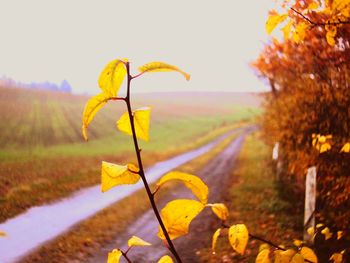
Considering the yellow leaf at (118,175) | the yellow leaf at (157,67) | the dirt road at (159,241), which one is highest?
the yellow leaf at (157,67)

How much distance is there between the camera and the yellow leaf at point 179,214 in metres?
0.93

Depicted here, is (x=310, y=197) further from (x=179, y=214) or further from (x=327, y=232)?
(x=179, y=214)

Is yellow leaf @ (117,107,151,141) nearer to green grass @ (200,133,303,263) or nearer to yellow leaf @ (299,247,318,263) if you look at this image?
yellow leaf @ (299,247,318,263)

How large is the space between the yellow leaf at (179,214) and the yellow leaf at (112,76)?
35 centimetres

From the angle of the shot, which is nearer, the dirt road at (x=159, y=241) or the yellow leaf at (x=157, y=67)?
the yellow leaf at (x=157, y=67)

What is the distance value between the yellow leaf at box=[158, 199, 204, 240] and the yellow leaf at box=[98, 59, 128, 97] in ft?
1.13

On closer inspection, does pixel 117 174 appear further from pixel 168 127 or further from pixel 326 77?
pixel 168 127

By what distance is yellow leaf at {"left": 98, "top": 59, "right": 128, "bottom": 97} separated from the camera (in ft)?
2.71

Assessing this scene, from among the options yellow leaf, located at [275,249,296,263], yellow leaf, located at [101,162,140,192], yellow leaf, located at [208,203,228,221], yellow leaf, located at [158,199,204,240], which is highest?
yellow leaf, located at [101,162,140,192]

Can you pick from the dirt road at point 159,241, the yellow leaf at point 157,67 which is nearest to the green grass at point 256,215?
the dirt road at point 159,241

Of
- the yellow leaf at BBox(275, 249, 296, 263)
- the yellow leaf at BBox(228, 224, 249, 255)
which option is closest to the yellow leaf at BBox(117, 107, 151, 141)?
the yellow leaf at BBox(228, 224, 249, 255)

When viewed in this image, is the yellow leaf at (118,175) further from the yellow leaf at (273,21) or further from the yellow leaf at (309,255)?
the yellow leaf at (273,21)

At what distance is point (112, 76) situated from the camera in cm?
84

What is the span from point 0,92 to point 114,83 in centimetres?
4734
